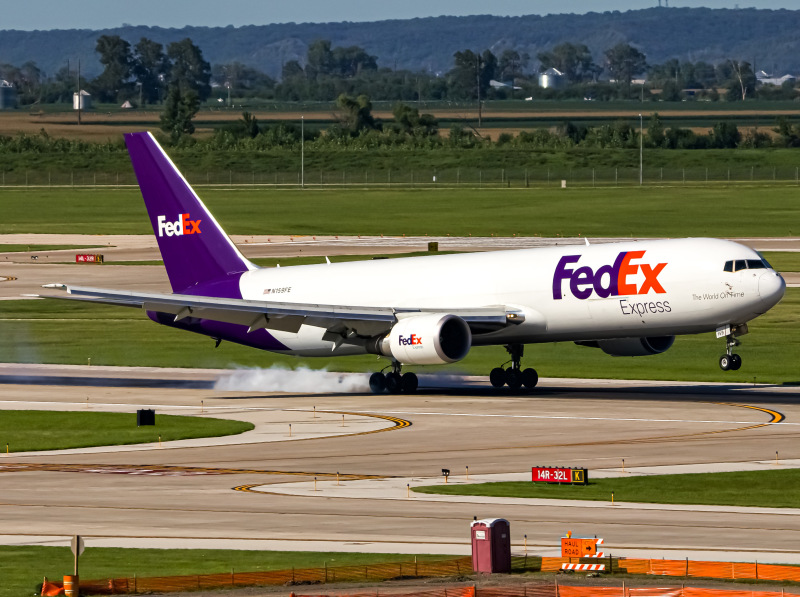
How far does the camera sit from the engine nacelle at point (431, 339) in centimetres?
6247

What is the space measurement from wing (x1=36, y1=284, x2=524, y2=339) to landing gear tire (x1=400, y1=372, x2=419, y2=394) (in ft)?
8.74

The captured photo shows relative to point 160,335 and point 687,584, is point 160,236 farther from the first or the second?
point 687,584

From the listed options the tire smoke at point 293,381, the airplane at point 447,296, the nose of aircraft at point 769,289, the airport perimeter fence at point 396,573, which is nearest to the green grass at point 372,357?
the tire smoke at point 293,381

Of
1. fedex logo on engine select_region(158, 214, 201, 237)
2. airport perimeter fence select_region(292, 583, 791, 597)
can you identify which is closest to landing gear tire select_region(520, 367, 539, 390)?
fedex logo on engine select_region(158, 214, 201, 237)

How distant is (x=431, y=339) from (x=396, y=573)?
31.2 m

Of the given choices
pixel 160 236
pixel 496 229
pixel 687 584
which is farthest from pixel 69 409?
pixel 496 229

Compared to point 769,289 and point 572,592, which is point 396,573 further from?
point 769,289

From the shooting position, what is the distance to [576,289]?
6256 centimetres

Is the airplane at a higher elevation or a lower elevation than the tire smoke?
higher

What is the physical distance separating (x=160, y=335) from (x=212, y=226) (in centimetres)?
2094

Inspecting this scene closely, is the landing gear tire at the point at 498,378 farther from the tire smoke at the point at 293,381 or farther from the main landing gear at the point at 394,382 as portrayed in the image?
the tire smoke at the point at 293,381

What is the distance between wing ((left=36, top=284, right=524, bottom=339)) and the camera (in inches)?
2534

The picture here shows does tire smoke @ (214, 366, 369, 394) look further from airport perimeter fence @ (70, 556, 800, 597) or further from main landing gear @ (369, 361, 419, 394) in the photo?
airport perimeter fence @ (70, 556, 800, 597)

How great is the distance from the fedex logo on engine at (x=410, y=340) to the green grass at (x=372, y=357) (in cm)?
1184
